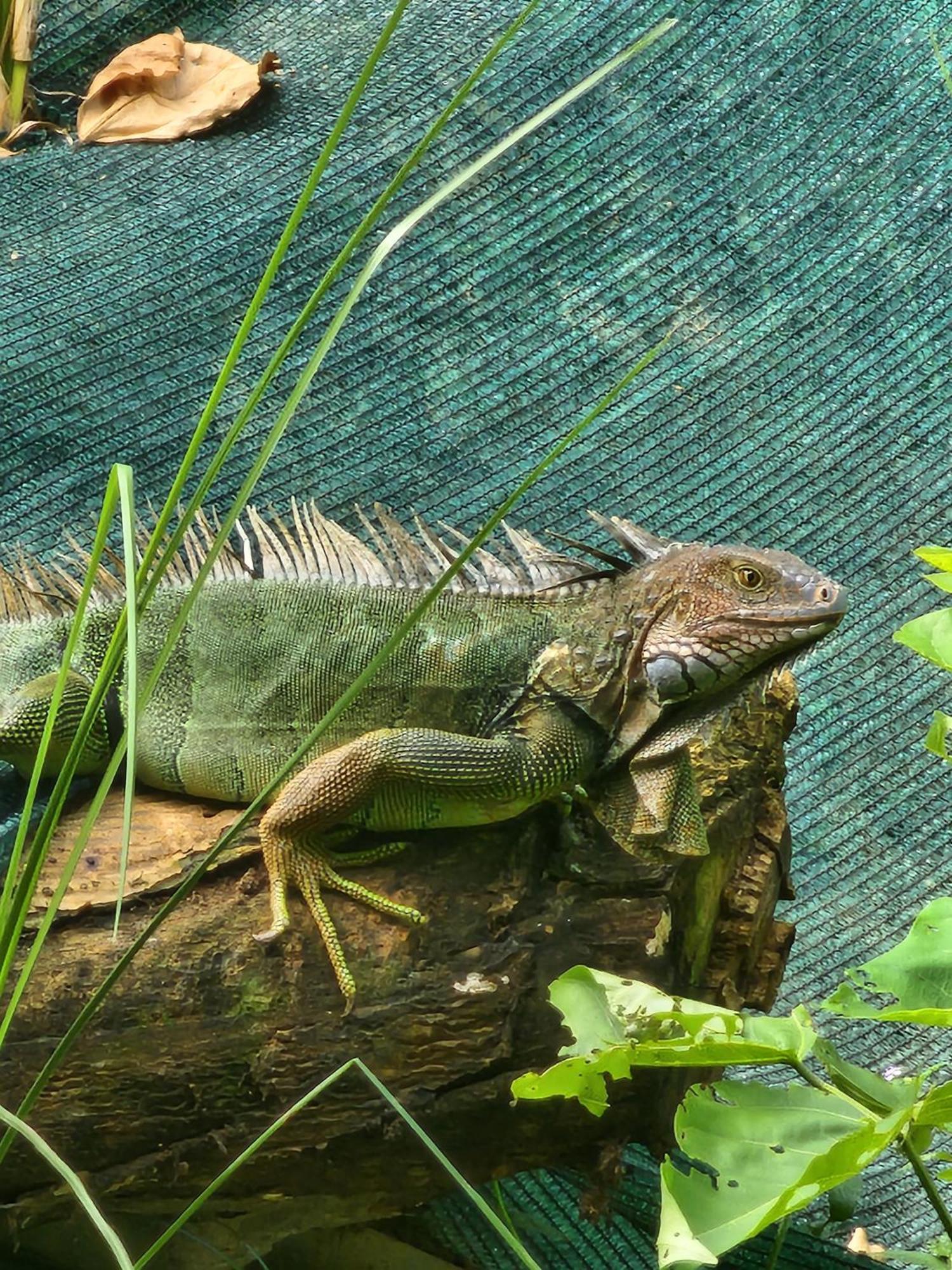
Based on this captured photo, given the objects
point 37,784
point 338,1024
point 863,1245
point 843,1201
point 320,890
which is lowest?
point 863,1245

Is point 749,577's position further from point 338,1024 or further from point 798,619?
point 338,1024

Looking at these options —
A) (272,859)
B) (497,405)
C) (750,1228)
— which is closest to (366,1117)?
(272,859)

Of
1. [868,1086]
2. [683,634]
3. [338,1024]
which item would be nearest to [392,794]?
[338,1024]

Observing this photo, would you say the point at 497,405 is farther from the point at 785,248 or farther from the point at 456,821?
the point at 456,821

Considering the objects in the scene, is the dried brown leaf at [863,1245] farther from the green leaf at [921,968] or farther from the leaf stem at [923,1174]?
the green leaf at [921,968]

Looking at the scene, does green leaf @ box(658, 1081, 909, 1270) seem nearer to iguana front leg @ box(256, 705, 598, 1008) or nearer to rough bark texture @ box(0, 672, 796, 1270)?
rough bark texture @ box(0, 672, 796, 1270)

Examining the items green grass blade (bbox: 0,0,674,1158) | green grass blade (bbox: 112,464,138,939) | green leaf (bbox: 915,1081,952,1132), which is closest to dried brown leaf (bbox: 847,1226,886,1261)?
green leaf (bbox: 915,1081,952,1132)

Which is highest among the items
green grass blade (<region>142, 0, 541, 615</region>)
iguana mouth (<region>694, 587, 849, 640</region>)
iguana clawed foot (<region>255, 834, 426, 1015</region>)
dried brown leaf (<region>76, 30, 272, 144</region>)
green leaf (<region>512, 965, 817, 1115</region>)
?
dried brown leaf (<region>76, 30, 272, 144</region>)
